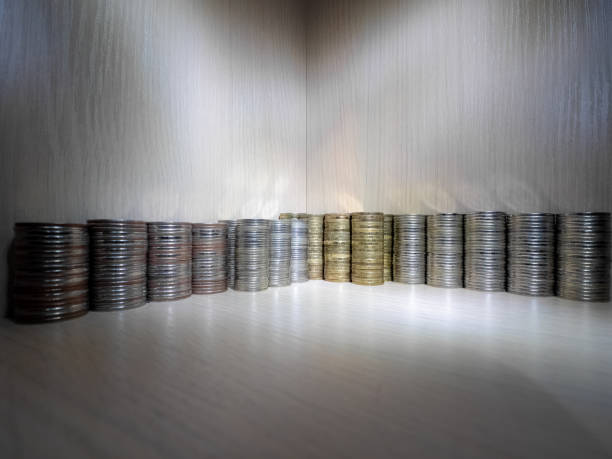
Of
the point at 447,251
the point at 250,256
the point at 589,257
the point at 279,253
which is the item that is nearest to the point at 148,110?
the point at 250,256

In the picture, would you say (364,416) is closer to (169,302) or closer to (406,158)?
(169,302)

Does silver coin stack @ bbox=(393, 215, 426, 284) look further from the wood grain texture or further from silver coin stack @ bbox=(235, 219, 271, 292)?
silver coin stack @ bbox=(235, 219, 271, 292)

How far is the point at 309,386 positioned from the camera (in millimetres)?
Answer: 1062

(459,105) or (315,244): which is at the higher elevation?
(459,105)

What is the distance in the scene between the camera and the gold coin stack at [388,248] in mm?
3355

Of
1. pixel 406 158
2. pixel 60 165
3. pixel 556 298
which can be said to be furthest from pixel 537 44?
pixel 60 165

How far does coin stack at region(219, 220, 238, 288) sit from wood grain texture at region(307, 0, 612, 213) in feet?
5.72

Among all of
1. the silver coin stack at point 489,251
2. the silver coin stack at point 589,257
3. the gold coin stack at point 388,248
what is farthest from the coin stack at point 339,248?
the silver coin stack at point 589,257

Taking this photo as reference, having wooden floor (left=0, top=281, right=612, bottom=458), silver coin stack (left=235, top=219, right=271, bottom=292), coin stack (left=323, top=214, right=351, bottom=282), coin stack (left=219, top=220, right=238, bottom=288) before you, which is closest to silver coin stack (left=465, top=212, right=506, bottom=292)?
wooden floor (left=0, top=281, right=612, bottom=458)

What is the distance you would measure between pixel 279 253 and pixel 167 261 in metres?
0.98

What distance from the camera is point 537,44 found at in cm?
284

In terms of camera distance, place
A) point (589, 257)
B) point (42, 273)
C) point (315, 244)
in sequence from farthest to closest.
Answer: point (315, 244) → point (589, 257) → point (42, 273)

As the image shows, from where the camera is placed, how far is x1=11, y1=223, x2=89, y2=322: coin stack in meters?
1.80

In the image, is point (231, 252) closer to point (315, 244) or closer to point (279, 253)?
point (279, 253)
